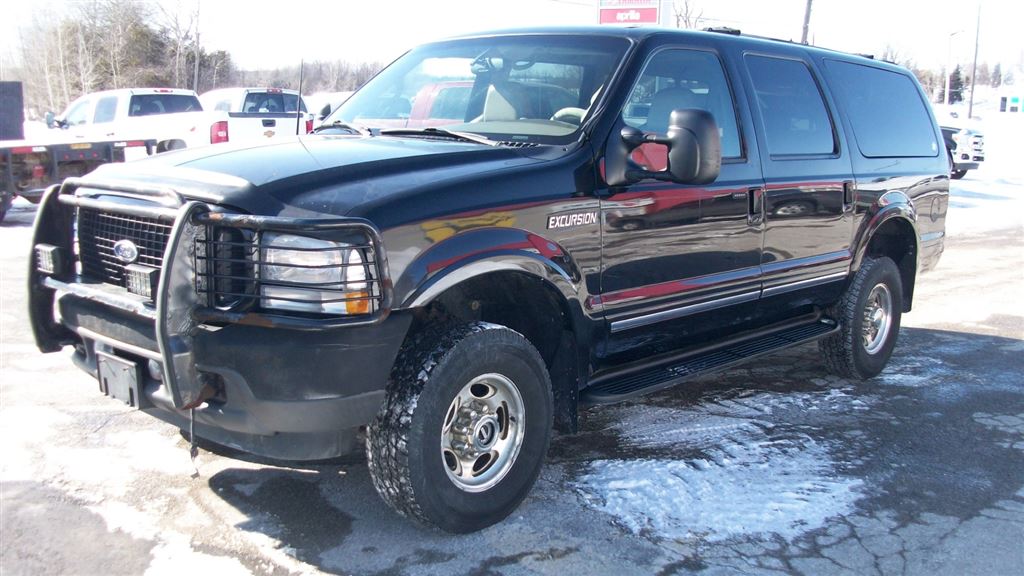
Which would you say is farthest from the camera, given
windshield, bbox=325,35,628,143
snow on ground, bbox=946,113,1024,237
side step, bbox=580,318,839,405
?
snow on ground, bbox=946,113,1024,237

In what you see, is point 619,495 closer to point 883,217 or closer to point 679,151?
point 679,151

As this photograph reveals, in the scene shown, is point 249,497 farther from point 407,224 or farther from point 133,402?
point 407,224

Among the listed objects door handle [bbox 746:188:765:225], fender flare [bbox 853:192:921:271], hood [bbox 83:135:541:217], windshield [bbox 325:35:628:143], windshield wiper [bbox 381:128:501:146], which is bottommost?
fender flare [bbox 853:192:921:271]

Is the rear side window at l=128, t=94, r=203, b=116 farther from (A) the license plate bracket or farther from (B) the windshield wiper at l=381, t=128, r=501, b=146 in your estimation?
(A) the license plate bracket

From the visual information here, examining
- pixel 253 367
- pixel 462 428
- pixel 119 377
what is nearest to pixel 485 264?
pixel 462 428

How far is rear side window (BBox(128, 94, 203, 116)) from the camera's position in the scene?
17.2m

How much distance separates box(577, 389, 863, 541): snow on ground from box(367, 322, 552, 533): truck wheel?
1.57 ft

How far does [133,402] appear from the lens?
3359 mm

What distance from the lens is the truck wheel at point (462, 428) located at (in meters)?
3.35

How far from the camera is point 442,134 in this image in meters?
4.28

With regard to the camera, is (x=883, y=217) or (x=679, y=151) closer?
(x=679, y=151)

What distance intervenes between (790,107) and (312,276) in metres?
3.27

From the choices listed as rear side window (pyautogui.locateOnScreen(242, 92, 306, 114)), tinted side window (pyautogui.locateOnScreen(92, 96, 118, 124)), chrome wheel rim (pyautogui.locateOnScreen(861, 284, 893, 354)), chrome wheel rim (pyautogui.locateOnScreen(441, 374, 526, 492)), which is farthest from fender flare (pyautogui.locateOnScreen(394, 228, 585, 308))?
tinted side window (pyautogui.locateOnScreen(92, 96, 118, 124))

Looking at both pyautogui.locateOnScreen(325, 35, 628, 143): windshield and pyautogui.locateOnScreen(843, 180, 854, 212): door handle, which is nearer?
pyautogui.locateOnScreen(325, 35, 628, 143): windshield
